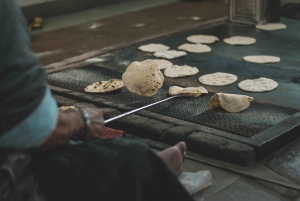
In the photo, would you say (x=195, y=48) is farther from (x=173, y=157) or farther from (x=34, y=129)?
(x=34, y=129)

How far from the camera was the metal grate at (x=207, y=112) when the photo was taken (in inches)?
141

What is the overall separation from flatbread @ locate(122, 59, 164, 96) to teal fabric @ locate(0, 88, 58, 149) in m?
2.01

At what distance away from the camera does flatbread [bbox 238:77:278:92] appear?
14.0ft

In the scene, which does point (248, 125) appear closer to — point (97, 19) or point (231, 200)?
point (231, 200)

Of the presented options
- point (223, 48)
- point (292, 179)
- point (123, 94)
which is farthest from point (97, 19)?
point (292, 179)

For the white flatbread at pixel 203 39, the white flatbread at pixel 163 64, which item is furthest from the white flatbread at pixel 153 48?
the white flatbread at pixel 163 64

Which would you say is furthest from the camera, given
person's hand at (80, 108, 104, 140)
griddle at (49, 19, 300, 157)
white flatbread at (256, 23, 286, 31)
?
white flatbread at (256, 23, 286, 31)

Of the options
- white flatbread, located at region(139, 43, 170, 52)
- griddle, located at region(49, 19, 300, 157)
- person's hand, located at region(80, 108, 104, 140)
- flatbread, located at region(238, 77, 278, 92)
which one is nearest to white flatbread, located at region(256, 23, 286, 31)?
griddle, located at region(49, 19, 300, 157)

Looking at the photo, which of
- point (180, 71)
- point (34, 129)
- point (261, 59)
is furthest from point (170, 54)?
point (34, 129)

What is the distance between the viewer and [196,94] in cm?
408

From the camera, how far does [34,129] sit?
193cm

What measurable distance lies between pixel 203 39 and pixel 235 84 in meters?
1.42

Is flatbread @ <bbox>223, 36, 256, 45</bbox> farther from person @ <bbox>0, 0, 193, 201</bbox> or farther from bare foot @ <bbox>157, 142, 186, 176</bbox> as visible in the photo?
person @ <bbox>0, 0, 193, 201</bbox>

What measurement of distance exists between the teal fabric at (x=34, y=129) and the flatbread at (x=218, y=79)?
102 inches
